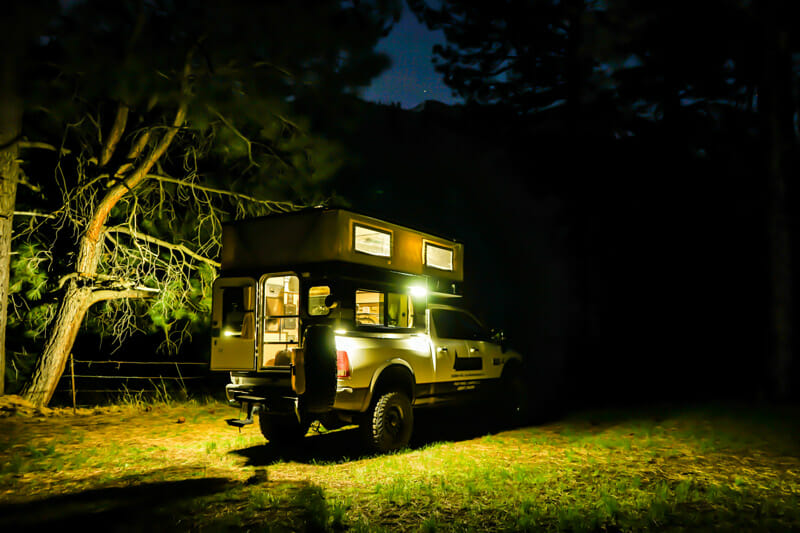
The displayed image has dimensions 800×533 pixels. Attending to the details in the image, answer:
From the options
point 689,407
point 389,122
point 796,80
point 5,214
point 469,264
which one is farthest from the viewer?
point 389,122

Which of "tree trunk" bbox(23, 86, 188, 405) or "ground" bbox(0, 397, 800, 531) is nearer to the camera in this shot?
"ground" bbox(0, 397, 800, 531)

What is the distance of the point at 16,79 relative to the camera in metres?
4.39

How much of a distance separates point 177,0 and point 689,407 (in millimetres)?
10738

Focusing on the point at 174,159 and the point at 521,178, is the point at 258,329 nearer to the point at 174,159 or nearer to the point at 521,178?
the point at 174,159

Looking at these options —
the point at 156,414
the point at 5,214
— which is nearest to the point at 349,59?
the point at 5,214

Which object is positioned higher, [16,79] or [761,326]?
[16,79]

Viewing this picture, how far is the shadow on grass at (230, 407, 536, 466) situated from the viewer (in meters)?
7.48

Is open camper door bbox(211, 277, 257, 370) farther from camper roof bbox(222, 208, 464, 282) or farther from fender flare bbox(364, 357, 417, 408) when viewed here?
fender flare bbox(364, 357, 417, 408)

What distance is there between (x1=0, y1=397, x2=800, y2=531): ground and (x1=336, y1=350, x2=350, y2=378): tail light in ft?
3.24

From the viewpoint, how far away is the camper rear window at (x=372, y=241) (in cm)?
772

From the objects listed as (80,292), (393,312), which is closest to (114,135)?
(80,292)

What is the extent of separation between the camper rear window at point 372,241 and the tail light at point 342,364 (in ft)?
4.27

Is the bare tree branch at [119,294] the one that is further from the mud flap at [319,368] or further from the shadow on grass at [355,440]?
the mud flap at [319,368]

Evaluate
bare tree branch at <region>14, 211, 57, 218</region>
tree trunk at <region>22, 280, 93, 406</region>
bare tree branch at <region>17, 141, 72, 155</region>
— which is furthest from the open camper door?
bare tree branch at <region>17, 141, 72, 155</region>
